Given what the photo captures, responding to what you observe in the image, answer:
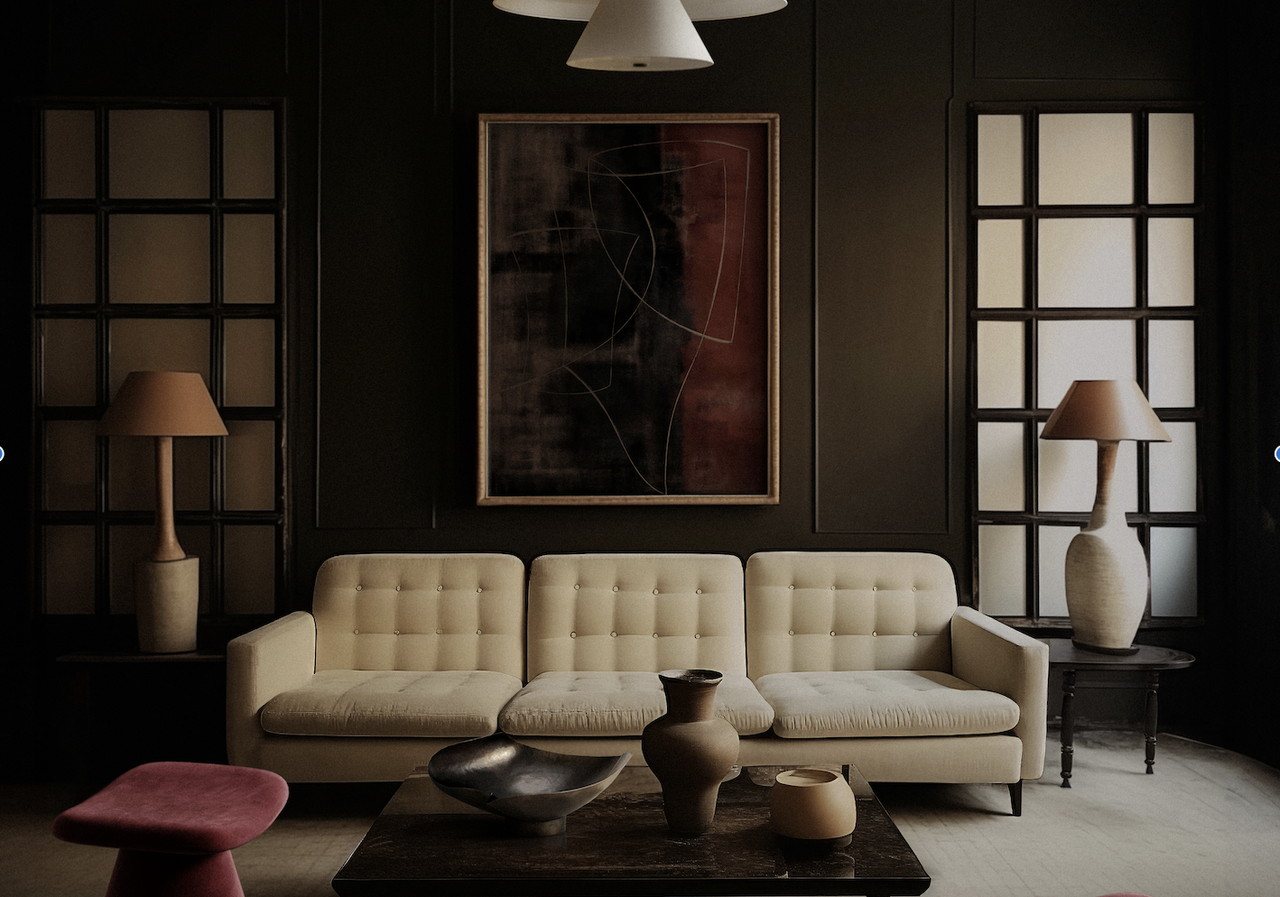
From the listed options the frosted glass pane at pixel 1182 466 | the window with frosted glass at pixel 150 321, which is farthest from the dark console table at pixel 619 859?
the frosted glass pane at pixel 1182 466

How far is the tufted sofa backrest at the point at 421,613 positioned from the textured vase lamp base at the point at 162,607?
18.3 inches

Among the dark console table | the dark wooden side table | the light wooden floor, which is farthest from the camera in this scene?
the dark wooden side table

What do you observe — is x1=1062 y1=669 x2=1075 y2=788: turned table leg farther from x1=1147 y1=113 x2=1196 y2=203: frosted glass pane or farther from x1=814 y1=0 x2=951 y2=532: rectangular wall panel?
x1=1147 y1=113 x2=1196 y2=203: frosted glass pane

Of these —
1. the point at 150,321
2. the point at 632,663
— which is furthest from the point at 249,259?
the point at 632,663

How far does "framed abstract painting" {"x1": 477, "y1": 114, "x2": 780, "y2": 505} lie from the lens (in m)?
4.18

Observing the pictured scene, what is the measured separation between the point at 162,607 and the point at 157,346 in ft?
3.62

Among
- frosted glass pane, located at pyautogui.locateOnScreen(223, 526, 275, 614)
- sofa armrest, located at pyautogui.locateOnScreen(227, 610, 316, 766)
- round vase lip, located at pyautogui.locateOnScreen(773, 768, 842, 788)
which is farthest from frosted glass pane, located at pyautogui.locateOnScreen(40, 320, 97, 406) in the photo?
round vase lip, located at pyautogui.locateOnScreen(773, 768, 842, 788)

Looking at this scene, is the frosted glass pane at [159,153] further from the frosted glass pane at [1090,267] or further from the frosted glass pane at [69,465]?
the frosted glass pane at [1090,267]

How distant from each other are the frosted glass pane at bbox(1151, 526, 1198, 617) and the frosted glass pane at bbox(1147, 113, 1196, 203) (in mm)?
1377

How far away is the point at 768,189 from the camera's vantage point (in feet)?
13.8

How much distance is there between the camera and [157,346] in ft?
13.8

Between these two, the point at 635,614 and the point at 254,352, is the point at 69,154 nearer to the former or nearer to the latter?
the point at 254,352

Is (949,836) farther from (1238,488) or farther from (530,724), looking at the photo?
(1238,488)

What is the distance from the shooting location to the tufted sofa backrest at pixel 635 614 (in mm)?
3910
